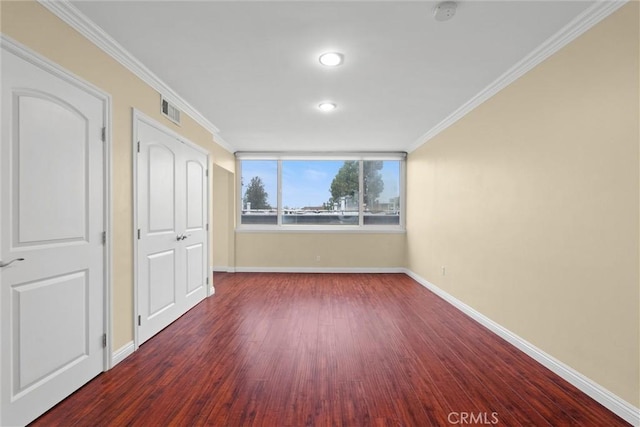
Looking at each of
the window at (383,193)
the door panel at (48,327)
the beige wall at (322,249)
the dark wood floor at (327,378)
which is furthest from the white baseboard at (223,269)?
the door panel at (48,327)

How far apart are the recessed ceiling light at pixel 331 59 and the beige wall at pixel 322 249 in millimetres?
4026

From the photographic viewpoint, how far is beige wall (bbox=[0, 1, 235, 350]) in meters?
1.85

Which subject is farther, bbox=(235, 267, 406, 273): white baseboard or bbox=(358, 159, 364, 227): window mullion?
bbox=(358, 159, 364, 227): window mullion

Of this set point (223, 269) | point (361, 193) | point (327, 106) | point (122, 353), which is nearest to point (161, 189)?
point (122, 353)

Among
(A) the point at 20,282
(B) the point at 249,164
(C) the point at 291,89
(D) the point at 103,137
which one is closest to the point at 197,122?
(C) the point at 291,89

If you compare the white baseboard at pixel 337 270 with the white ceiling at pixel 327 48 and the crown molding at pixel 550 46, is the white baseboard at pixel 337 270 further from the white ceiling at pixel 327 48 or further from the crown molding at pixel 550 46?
the crown molding at pixel 550 46

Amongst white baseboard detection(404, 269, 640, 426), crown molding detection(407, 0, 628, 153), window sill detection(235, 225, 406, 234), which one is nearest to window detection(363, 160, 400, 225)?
window sill detection(235, 225, 406, 234)

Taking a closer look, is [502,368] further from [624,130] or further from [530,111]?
[530,111]

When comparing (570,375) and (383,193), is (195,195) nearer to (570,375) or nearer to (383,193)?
(383,193)

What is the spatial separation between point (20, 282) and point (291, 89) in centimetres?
268

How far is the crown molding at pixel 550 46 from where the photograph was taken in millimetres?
1917

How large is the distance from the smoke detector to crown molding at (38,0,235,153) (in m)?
2.35

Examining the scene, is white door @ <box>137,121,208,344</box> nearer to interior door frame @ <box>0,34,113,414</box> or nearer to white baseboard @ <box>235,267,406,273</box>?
interior door frame @ <box>0,34,113,414</box>

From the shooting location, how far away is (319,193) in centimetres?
651
